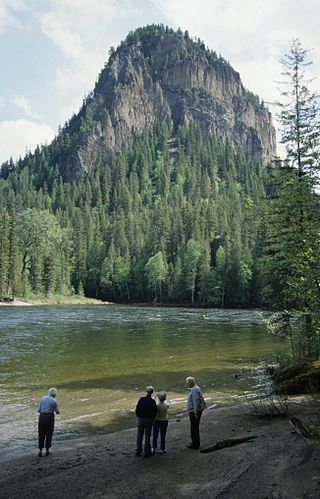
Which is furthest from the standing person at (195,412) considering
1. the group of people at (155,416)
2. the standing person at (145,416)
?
the standing person at (145,416)

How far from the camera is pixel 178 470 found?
35.4ft

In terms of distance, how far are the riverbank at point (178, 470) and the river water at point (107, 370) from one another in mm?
2098

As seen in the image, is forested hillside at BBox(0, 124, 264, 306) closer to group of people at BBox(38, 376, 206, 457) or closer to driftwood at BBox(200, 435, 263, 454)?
group of people at BBox(38, 376, 206, 457)

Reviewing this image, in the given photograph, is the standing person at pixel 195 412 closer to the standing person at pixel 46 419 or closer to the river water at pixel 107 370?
the standing person at pixel 46 419

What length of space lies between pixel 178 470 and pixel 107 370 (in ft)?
48.8

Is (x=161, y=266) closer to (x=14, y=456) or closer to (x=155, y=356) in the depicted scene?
(x=155, y=356)

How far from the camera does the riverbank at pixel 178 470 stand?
30.6 feet

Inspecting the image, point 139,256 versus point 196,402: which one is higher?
point 139,256

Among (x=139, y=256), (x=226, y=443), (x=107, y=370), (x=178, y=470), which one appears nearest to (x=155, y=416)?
(x=178, y=470)

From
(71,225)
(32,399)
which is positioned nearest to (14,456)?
(32,399)

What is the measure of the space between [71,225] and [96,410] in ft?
457

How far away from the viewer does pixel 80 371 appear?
2502 centimetres

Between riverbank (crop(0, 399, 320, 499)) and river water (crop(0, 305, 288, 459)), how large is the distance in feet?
6.88

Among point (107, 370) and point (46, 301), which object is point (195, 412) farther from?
point (46, 301)
